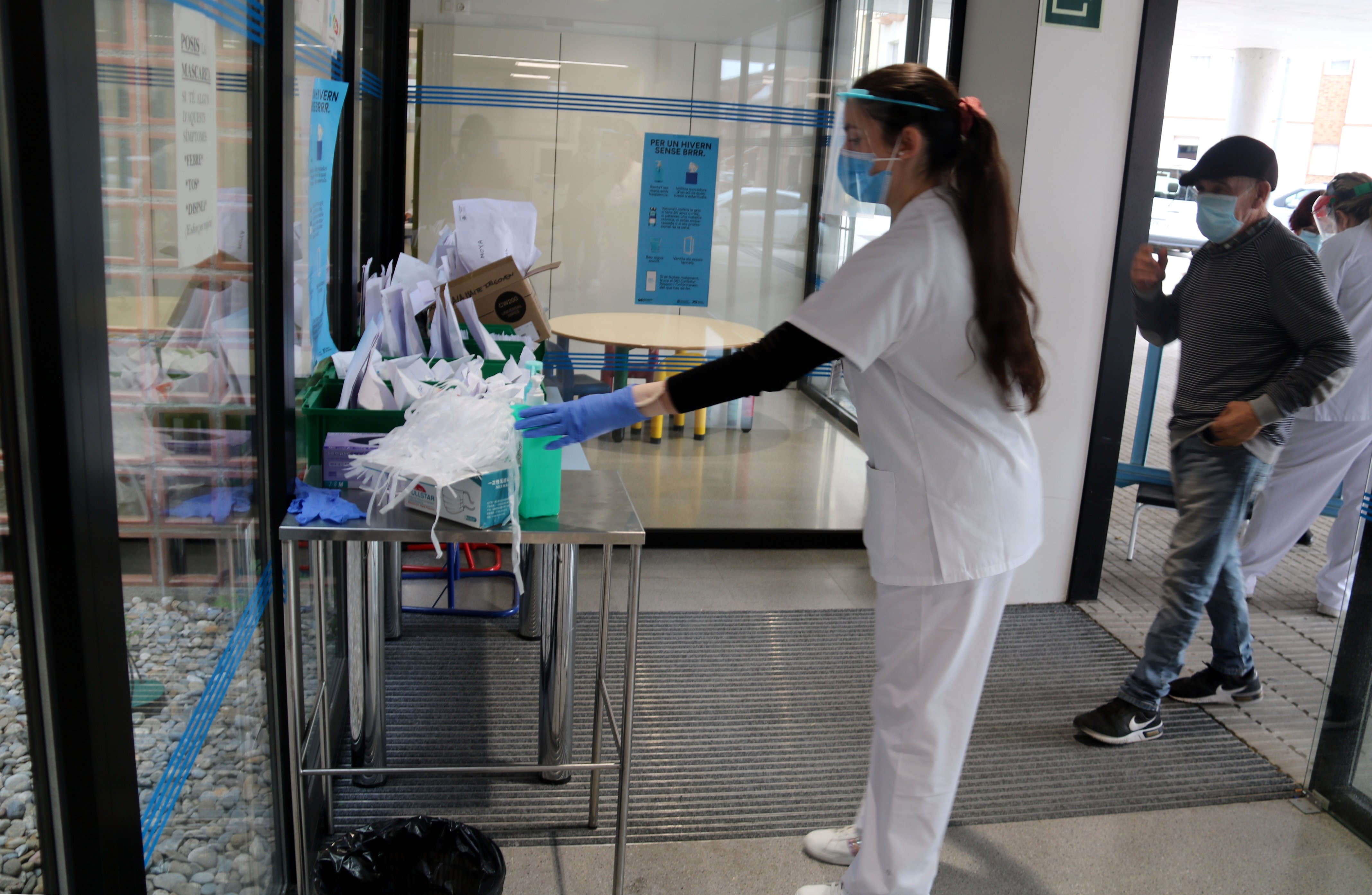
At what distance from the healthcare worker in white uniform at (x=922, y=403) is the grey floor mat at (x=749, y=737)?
1.90 ft

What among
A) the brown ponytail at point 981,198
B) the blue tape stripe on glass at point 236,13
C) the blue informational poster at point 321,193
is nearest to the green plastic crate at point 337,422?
the blue informational poster at point 321,193

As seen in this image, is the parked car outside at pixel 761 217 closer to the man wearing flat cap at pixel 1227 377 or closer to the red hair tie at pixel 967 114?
the man wearing flat cap at pixel 1227 377

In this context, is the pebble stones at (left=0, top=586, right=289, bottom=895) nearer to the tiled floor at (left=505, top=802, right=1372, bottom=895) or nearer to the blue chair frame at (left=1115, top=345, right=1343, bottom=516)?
the tiled floor at (left=505, top=802, right=1372, bottom=895)

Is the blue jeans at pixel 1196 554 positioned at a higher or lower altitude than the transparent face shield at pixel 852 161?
lower

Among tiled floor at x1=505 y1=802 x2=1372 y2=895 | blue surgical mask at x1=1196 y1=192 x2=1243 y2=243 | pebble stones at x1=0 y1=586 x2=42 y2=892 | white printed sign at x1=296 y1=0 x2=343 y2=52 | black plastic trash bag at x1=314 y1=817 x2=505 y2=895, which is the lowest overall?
tiled floor at x1=505 y1=802 x2=1372 y2=895

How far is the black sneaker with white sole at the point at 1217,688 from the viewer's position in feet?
9.98

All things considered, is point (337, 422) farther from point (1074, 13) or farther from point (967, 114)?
point (1074, 13)

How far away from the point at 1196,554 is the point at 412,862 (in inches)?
80.3

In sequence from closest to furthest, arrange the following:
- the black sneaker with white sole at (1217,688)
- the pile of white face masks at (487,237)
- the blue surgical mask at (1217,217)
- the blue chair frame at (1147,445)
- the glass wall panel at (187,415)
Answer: the glass wall panel at (187,415)
the blue surgical mask at (1217,217)
the black sneaker with white sole at (1217,688)
the pile of white face masks at (487,237)
the blue chair frame at (1147,445)

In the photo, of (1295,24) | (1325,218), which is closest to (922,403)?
(1325,218)

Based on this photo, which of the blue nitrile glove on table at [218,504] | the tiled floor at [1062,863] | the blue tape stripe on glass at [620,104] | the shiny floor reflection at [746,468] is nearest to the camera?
the blue nitrile glove on table at [218,504]

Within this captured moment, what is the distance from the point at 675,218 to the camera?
376 cm

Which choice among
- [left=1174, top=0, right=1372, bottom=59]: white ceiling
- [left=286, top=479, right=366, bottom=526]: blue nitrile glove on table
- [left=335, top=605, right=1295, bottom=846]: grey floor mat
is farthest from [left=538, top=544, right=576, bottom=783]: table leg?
[left=1174, top=0, right=1372, bottom=59]: white ceiling

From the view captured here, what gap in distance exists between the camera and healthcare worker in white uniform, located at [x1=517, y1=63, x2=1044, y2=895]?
176 centimetres
